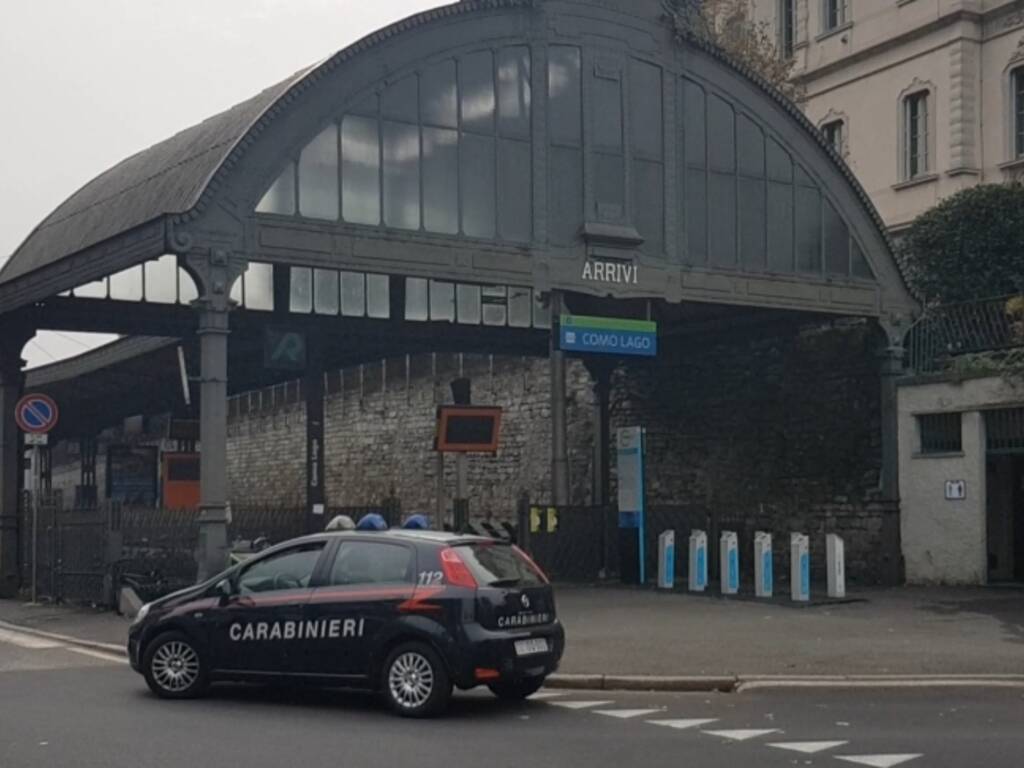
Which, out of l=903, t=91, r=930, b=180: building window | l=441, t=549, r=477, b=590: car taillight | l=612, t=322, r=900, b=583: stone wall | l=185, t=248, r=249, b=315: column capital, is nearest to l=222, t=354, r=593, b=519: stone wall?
l=612, t=322, r=900, b=583: stone wall

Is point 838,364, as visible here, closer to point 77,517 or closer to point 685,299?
point 685,299

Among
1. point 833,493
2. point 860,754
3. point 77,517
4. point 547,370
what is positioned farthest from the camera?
point 547,370

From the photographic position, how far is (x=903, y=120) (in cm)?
3991

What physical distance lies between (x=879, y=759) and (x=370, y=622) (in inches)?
172

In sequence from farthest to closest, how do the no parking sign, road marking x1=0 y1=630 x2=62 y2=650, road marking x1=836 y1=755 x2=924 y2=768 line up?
the no parking sign < road marking x1=0 y1=630 x2=62 y2=650 < road marking x1=836 y1=755 x2=924 y2=768

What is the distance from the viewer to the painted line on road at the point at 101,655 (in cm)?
1698

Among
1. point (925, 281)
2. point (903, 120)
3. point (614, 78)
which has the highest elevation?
point (903, 120)

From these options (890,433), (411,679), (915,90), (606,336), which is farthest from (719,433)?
(411,679)

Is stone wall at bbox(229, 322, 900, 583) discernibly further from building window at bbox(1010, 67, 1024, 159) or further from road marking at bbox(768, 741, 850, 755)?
road marking at bbox(768, 741, 850, 755)

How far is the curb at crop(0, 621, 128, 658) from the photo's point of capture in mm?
17938

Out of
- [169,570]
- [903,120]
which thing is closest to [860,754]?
[169,570]

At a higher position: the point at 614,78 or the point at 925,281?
the point at 614,78

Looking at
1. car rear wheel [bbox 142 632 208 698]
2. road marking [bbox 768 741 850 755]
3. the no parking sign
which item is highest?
the no parking sign

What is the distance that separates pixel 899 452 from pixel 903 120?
53.7ft
